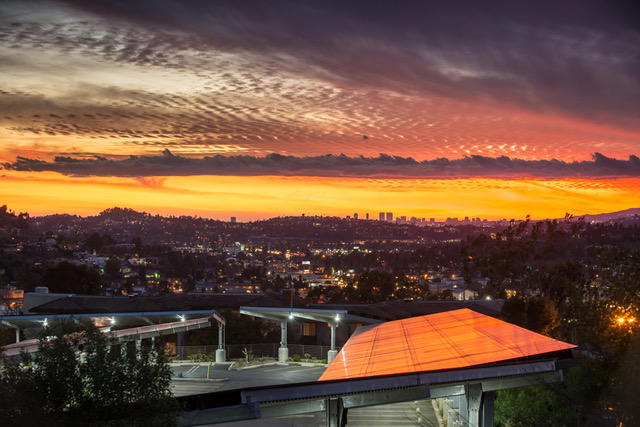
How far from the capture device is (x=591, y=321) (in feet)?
52.4

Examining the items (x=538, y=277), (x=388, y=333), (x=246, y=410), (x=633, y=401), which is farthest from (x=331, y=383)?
(x=538, y=277)

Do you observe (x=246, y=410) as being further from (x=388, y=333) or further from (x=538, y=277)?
(x=538, y=277)

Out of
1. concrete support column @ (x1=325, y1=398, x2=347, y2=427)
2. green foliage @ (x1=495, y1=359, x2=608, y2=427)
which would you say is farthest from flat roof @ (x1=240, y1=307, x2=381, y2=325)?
concrete support column @ (x1=325, y1=398, x2=347, y2=427)

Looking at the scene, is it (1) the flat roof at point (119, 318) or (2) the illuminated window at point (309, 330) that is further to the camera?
(2) the illuminated window at point (309, 330)

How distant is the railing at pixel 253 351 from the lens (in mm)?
27047

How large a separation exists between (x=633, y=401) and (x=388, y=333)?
7.57 metres

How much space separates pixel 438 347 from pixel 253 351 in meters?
16.3

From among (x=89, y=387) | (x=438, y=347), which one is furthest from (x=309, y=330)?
(x=89, y=387)

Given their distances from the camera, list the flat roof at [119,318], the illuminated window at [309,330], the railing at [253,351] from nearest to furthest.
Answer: the flat roof at [119,318] → the railing at [253,351] → the illuminated window at [309,330]

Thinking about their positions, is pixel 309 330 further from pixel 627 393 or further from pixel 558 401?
pixel 627 393

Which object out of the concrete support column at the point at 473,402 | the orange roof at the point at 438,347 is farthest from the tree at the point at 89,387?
the concrete support column at the point at 473,402

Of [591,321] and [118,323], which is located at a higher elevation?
[591,321]

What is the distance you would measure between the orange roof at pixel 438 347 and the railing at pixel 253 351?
9.64 m

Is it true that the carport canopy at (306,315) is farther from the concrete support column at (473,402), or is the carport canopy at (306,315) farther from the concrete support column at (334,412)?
the concrete support column at (334,412)
